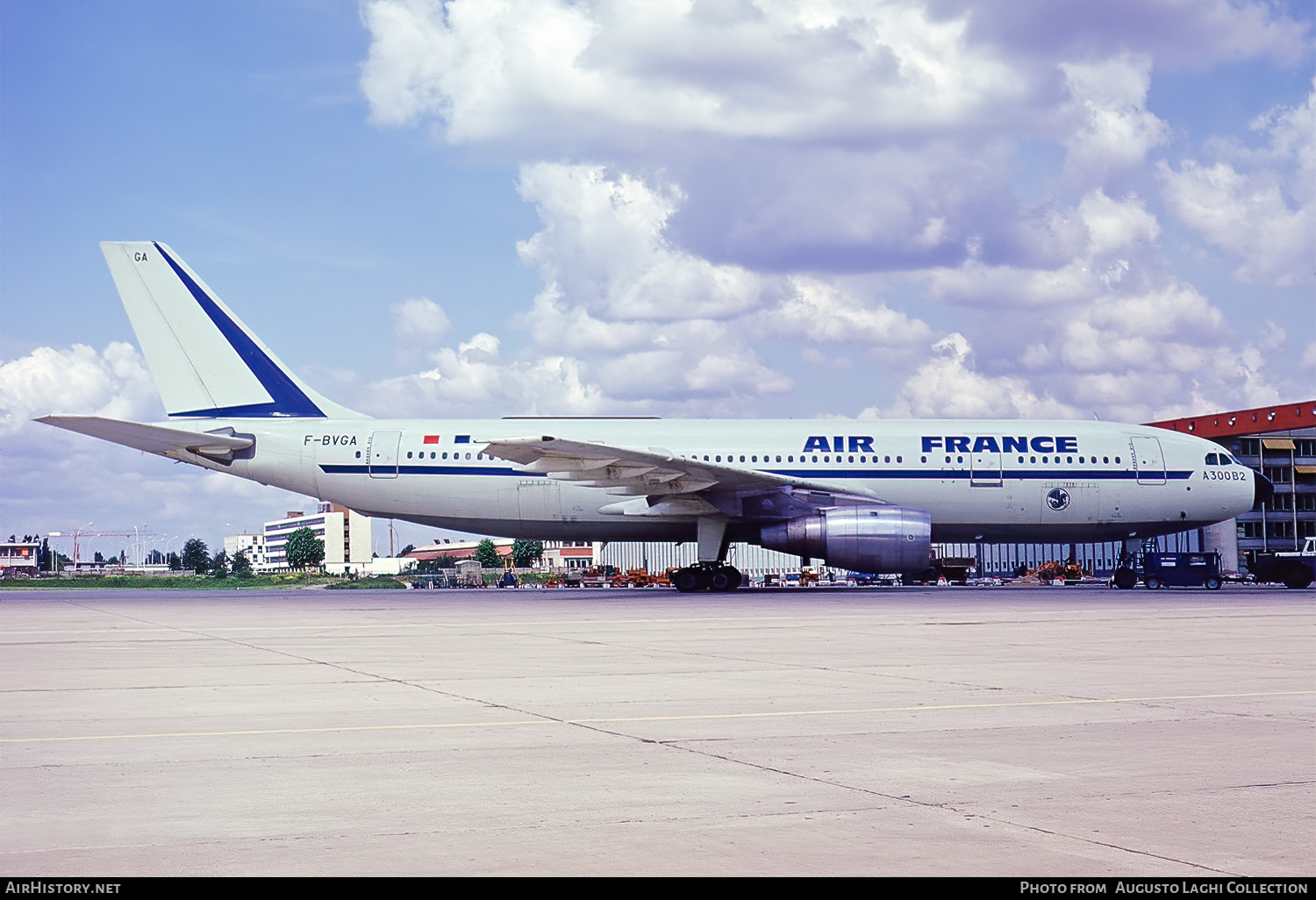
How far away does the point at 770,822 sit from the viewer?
5223mm

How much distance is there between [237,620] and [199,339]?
14.5 m

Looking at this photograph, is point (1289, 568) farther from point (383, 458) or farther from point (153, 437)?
point (153, 437)

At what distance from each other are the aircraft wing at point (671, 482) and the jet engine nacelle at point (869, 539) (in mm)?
1622

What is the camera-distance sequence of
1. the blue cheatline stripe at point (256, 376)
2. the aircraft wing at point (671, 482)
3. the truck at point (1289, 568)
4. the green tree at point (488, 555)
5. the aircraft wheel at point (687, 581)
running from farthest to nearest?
the green tree at point (488, 555) → the truck at point (1289, 568) → the blue cheatline stripe at point (256, 376) → the aircraft wheel at point (687, 581) → the aircraft wing at point (671, 482)

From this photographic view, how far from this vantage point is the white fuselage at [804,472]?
31.8 meters

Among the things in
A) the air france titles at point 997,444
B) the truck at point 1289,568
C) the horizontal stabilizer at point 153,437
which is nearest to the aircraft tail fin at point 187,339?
the horizontal stabilizer at point 153,437

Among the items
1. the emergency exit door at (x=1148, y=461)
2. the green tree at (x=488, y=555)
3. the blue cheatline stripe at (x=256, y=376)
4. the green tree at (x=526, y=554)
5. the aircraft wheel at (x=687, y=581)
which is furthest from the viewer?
the green tree at (x=488, y=555)

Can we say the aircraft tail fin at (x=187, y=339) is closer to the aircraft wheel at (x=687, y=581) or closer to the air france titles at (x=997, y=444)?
the aircraft wheel at (x=687, y=581)

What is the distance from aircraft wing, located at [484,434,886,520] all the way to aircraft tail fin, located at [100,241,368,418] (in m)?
7.79

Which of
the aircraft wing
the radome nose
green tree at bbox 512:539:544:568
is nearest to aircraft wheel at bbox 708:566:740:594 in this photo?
the aircraft wing

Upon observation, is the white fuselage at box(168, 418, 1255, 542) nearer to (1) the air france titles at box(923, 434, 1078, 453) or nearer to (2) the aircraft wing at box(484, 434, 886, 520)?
(1) the air france titles at box(923, 434, 1078, 453)

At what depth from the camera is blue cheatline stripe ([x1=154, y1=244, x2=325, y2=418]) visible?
32656 millimetres
